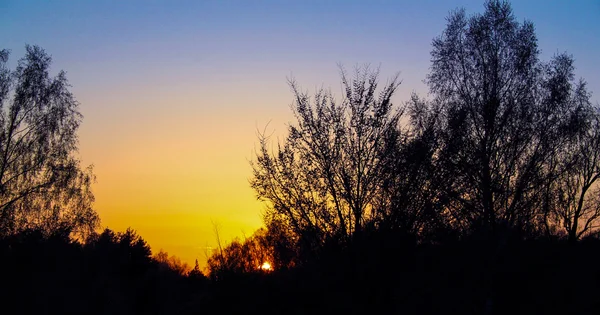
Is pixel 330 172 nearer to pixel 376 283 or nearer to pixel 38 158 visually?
pixel 376 283

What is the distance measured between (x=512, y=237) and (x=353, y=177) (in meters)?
5.43

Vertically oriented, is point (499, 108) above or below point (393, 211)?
above

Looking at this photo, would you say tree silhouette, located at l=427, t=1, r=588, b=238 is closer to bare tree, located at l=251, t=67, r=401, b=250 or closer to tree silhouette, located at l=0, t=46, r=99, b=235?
bare tree, located at l=251, t=67, r=401, b=250

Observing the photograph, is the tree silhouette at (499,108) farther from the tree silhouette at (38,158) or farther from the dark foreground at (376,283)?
the tree silhouette at (38,158)

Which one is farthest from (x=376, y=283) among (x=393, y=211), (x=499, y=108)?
(x=499, y=108)

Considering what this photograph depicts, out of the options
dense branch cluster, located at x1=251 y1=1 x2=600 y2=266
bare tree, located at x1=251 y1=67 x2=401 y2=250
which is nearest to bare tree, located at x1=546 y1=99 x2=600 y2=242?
dense branch cluster, located at x1=251 y1=1 x2=600 y2=266

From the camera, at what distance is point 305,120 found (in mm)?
15938

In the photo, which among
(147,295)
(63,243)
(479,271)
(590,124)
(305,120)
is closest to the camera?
(479,271)

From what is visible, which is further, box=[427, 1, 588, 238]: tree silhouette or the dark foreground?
box=[427, 1, 588, 238]: tree silhouette

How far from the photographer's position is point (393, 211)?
1439cm

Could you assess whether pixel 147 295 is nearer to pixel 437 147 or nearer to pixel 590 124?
pixel 437 147

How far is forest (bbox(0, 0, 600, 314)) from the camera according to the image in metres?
13.8

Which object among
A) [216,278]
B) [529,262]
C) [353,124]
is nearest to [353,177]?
[353,124]

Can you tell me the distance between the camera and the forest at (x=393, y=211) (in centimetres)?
1380
